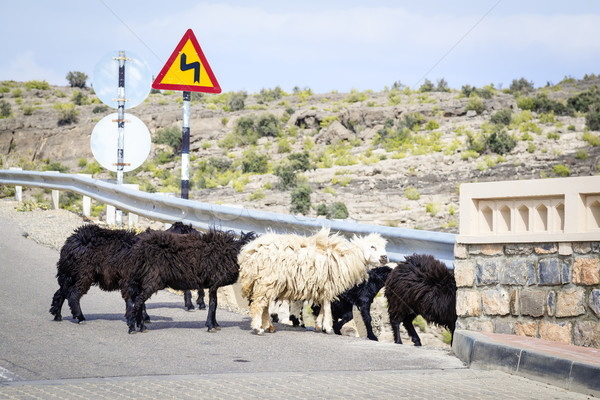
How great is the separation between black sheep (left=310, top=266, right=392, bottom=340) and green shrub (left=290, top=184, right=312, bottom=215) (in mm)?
17237

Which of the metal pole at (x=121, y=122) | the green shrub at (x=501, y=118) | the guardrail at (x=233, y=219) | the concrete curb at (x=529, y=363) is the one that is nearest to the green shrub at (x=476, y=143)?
the green shrub at (x=501, y=118)

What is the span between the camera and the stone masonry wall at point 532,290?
27.3 ft

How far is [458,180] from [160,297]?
21.8 meters

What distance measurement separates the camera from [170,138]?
50.1 meters

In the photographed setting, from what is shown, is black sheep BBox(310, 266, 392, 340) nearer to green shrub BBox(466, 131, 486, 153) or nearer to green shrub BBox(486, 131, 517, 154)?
green shrub BBox(486, 131, 517, 154)

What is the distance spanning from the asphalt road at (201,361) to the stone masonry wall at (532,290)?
0.73 m

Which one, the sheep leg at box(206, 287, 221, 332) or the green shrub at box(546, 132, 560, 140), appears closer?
the sheep leg at box(206, 287, 221, 332)

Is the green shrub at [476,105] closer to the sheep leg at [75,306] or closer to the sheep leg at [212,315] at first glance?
the sheep leg at [212,315]

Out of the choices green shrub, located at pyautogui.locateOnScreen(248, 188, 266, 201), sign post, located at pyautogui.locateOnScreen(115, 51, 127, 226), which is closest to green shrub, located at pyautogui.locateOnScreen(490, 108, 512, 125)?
green shrub, located at pyautogui.locateOnScreen(248, 188, 266, 201)

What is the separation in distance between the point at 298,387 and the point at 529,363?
223 cm

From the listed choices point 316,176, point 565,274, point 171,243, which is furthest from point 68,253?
point 316,176

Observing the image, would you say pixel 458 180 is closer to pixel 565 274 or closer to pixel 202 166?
pixel 202 166

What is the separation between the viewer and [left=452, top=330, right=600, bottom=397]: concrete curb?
6.58 meters

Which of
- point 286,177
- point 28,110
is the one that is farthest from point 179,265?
point 28,110
